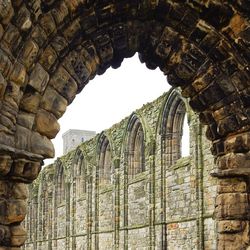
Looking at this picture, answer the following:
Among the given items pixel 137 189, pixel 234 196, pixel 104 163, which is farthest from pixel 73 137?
pixel 234 196

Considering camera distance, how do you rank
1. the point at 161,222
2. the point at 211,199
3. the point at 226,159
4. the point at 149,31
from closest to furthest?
the point at 149,31 → the point at 226,159 → the point at 211,199 → the point at 161,222

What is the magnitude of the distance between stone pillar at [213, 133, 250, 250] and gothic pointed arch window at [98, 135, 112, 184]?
18.0 m

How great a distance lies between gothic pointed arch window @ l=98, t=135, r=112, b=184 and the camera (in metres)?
25.1

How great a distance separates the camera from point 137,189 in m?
20.8

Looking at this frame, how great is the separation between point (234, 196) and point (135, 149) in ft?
49.2

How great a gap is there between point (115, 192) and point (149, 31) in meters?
16.3

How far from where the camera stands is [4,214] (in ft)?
17.7

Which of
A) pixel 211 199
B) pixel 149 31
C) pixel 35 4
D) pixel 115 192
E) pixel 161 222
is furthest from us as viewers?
pixel 115 192

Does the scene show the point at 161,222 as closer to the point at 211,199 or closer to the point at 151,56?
the point at 211,199

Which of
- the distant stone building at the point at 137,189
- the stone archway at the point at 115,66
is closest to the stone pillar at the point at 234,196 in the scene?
the stone archway at the point at 115,66

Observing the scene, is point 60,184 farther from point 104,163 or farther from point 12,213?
point 12,213

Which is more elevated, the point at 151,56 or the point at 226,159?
the point at 151,56

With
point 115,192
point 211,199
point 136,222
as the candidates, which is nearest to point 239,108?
point 211,199

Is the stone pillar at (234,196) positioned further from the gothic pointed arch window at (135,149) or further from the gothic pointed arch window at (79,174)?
the gothic pointed arch window at (79,174)
